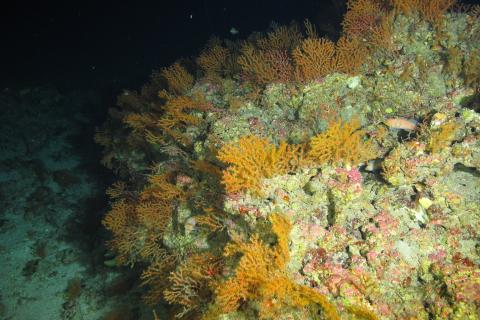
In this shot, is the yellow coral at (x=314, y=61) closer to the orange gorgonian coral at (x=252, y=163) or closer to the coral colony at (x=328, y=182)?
the coral colony at (x=328, y=182)

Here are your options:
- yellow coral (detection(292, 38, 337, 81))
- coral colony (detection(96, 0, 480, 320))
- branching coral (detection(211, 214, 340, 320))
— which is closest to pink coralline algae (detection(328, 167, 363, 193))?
coral colony (detection(96, 0, 480, 320))

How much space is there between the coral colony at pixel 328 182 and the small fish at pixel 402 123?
0.02 m

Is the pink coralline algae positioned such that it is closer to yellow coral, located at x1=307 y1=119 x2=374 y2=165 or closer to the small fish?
yellow coral, located at x1=307 y1=119 x2=374 y2=165

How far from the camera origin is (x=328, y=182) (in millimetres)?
3766

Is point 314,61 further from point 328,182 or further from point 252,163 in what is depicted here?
point 252,163

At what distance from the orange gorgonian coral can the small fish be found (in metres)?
1.62

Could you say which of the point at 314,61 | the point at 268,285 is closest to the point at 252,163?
the point at 268,285

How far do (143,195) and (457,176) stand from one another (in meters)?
4.61

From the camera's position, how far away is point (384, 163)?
373 cm

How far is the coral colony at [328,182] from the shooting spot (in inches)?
120

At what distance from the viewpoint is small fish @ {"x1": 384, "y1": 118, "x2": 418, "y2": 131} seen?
4.29 meters

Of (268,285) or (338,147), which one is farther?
(338,147)

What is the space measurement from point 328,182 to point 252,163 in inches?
38.5

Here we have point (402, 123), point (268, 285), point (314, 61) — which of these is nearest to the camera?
point (268, 285)
